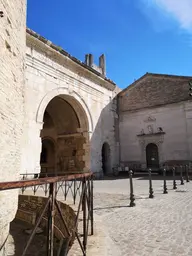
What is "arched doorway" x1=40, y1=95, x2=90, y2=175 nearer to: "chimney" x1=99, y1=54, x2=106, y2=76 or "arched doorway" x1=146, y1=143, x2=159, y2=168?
"arched doorway" x1=146, y1=143, x2=159, y2=168

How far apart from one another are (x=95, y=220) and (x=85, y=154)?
432 inches

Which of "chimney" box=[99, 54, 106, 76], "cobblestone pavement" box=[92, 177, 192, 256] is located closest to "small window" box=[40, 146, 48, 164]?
"chimney" box=[99, 54, 106, 76]

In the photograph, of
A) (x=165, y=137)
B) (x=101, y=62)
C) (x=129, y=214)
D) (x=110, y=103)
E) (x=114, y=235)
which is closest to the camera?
(x=114, y=235)

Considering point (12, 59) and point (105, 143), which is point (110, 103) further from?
point (12, 59)

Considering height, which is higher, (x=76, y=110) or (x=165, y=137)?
(x=76, y=110)

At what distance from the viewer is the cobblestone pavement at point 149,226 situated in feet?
9.94

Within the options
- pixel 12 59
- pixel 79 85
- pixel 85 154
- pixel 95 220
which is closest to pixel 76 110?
pixel 79 85

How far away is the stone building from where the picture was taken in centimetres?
1658

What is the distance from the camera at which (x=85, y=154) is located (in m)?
15.3

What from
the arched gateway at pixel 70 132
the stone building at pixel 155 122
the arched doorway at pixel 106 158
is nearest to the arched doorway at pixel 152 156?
the stone building at pixel 155 122

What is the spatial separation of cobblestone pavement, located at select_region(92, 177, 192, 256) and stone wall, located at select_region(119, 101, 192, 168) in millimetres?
10887

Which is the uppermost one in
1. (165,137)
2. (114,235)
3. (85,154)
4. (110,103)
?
(110,103)

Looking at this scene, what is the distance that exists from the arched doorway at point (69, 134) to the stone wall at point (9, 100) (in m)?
8.96

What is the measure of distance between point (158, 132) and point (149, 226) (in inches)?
555
